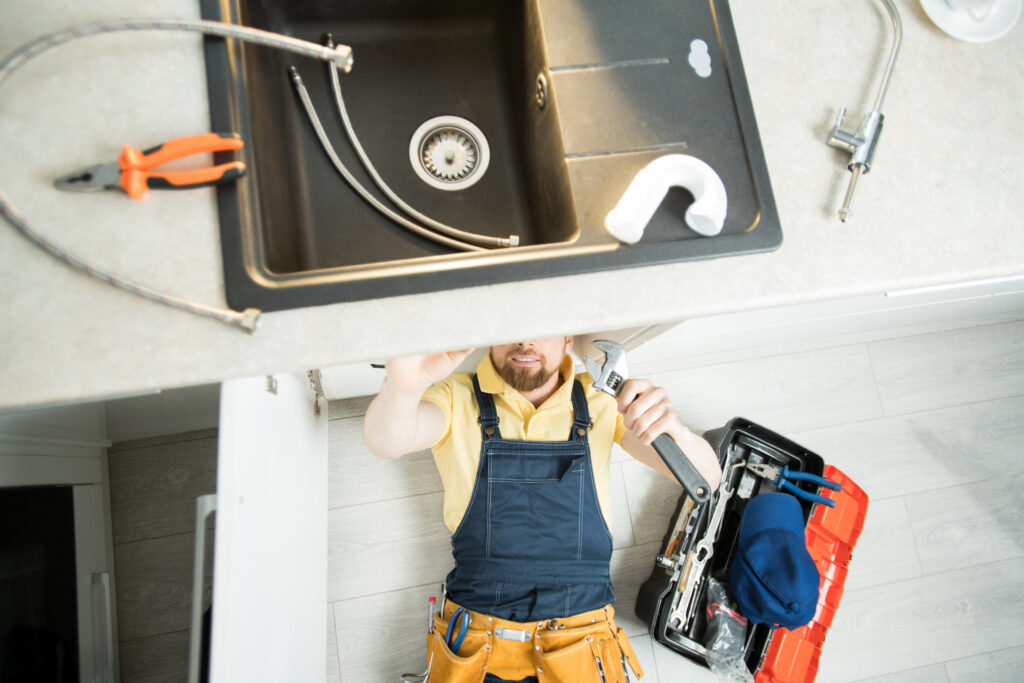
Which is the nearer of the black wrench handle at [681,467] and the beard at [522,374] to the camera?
the black wrench handle at [681,467]

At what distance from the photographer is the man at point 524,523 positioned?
1170 mm

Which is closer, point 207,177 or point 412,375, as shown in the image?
point 207,177

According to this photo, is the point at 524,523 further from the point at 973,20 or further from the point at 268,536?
the point at 973,20

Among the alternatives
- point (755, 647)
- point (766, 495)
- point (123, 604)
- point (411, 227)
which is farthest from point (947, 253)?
point (123, 604)

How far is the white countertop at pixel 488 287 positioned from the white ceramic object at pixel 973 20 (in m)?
Result: 0.01

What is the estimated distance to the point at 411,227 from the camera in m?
0.82

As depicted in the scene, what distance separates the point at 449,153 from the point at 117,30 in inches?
16.8

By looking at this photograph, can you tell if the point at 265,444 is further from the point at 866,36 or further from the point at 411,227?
the point at 866,36

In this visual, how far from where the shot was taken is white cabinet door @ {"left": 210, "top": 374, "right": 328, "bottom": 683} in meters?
0.66

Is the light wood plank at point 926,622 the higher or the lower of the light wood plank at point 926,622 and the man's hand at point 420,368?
the lower

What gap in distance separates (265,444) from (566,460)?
0.61 m

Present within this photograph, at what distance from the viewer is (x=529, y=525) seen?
1.20 m

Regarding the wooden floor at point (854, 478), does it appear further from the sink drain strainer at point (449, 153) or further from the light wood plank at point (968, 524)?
the sink drain strainer at point (449, 153)

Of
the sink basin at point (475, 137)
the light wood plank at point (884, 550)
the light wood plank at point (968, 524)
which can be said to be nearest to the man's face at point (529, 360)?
the sink basin at point (475, 137)
